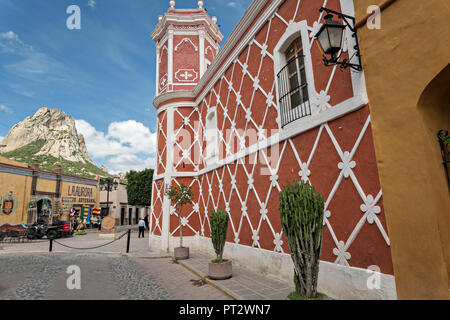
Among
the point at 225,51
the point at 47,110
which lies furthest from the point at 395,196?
the point at 47,110

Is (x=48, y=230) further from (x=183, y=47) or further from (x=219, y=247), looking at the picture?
(x=219, y=247)

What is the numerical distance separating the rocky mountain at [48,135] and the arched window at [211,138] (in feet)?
196

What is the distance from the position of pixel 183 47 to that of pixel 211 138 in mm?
5406

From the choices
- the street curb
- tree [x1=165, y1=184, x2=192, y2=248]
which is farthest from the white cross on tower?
the street curb

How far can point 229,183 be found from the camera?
746cm

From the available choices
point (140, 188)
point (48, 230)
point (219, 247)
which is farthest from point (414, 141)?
point (140, 188)

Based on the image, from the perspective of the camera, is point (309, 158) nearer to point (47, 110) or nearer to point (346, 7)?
point (346, 7)

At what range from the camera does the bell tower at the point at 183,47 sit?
1130 centimetres

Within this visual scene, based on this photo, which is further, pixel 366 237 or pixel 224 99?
pixel 224 99

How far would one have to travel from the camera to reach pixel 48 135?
62938 mm

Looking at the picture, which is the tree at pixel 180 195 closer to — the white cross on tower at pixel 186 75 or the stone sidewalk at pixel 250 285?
the stone sidewalk at pixel 250 285
